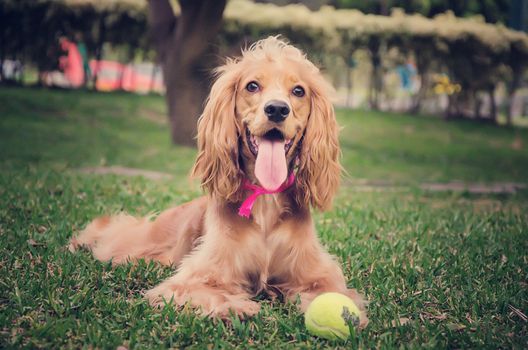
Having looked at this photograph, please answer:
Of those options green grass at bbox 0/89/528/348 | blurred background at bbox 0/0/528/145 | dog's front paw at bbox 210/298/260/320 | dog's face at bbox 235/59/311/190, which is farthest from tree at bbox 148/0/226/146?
dog's front paw at bbox 210/298/260/320

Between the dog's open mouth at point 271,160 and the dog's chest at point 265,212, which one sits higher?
the dog's open mouth at point 271,160

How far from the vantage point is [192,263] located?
154 inches

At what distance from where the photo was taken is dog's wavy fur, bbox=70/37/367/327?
12.6 ft

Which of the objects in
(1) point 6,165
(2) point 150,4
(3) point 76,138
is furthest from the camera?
(3) point 76,138

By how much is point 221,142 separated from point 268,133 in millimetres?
343

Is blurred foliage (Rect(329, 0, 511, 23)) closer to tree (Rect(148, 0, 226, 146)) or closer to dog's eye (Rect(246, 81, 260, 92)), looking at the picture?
tree (Rect(148, 0, 226, 146))

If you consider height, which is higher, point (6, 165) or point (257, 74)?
point (257, 74)

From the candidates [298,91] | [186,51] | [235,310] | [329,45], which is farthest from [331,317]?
[329,45]

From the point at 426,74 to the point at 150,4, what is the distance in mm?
11677

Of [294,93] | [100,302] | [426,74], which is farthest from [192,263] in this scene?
[426,74]

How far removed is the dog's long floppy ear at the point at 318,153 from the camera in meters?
3.98

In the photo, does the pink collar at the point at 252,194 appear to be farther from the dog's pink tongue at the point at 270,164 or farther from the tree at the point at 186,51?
the tree at the point at 186,51

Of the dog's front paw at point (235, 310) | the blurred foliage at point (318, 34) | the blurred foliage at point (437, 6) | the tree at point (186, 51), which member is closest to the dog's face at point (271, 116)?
the dog's front paw at point (235, 310)

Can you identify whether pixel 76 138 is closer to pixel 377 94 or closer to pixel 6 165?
pixel 6 165
